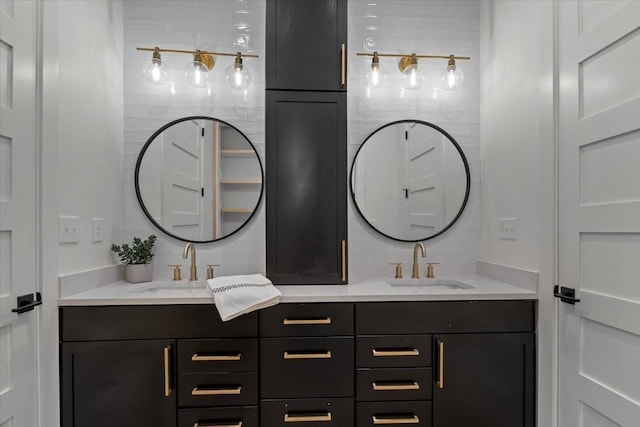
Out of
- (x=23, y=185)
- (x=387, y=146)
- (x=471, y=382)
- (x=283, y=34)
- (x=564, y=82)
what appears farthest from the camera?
(x=387, y=146)

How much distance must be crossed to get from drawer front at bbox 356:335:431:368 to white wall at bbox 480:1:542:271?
0.68 m

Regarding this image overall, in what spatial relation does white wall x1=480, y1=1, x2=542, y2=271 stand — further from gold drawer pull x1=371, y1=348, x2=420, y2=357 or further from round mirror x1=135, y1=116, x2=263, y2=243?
round mirror x1=135, y1=116, x2=263, y2=243

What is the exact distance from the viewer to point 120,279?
7.06 feet

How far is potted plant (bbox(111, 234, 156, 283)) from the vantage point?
2.05 metres

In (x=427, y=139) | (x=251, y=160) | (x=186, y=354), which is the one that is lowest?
(x=186, y=354)

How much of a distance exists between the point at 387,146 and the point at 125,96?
1.65 metres

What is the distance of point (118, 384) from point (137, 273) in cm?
63

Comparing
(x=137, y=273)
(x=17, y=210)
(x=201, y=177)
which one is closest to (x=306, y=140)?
(x=201, y=177)

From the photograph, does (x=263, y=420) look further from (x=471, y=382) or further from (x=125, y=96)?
(x=125, y=96)

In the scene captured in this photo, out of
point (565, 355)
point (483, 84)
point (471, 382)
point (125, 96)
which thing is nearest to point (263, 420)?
point (471, 382)

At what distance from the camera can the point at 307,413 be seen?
1666mm

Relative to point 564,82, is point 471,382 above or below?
below

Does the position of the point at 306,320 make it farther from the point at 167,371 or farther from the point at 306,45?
the point at 306,45

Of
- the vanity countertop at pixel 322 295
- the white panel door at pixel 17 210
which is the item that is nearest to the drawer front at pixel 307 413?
the vanity countertop at pixel 322 295
